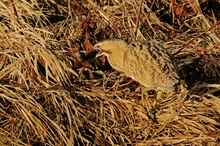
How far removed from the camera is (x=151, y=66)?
3670 millimetres

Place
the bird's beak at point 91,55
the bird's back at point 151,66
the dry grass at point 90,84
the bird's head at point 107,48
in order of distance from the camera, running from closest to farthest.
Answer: the bird's back at point 151,66, the dry grass at point 90,84, the bird's head at point 107,48, the bird's beak at point 91,55

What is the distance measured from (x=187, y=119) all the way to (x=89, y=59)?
2.86ft

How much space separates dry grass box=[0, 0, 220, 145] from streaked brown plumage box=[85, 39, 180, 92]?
26 cm

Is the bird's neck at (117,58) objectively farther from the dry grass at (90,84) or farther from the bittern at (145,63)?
the dry grass at (90,84)

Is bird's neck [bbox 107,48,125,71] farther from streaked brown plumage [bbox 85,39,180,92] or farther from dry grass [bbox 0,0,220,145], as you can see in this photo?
dry grass [bbox 0,0,220,145]

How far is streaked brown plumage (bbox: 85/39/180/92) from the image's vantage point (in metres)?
3.61

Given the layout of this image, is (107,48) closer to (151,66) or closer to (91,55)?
(91,55)

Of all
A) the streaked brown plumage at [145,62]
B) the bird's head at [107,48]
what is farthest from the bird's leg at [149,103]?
the bird's head at [107,48]

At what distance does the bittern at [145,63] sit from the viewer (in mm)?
3609

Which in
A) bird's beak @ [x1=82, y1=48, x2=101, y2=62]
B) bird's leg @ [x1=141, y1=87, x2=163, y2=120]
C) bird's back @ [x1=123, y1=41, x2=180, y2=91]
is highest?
bird's beak @ [x1=82, y1=48, x2=101, y2=62]

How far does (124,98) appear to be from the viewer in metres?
→ 3.99

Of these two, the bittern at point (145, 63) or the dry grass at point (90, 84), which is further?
the dry grass at point (90, 84)

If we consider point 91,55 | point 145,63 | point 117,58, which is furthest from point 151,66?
point 91,55

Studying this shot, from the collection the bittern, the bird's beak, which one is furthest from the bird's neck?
the bird's beak
